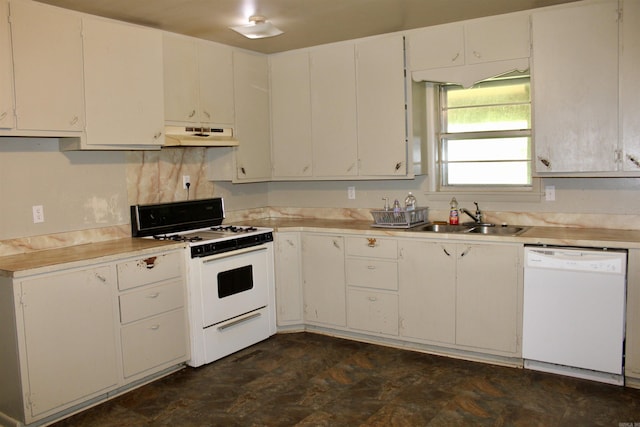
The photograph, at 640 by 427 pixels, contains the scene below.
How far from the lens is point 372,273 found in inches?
163

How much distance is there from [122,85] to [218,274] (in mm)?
1441

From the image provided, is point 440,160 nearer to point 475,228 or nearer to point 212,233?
point 475,228

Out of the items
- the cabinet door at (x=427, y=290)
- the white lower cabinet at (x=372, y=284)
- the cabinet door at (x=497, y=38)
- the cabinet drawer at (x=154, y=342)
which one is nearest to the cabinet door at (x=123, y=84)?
the cabinet drawer at (x=154, y=342)

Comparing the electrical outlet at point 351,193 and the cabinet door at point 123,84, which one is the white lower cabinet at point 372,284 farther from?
the cabinet door at point 123,84

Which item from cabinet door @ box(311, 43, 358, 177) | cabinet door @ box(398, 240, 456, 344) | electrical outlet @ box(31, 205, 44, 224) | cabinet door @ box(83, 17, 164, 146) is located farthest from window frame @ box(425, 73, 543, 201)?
electrical outlet @ box(31, 205, 44, 224)

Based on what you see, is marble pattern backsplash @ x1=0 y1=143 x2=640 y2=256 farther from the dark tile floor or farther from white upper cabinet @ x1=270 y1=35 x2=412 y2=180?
the dark tile floor

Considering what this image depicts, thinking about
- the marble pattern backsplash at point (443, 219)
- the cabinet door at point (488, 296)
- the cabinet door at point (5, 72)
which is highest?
the cabinet door at point (5, 72)

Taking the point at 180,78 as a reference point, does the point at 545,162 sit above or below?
below

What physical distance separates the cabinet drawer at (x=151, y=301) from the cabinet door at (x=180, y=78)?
48.9 inches

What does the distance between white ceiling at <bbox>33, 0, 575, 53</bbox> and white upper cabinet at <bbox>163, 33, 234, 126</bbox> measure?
12cm

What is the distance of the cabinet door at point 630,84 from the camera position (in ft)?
11.0

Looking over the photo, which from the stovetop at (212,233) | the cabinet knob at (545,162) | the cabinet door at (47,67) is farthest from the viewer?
the stovetop at (212,233)

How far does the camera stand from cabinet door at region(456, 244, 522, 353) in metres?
3.59

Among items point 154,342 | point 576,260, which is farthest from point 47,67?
point 576,260
